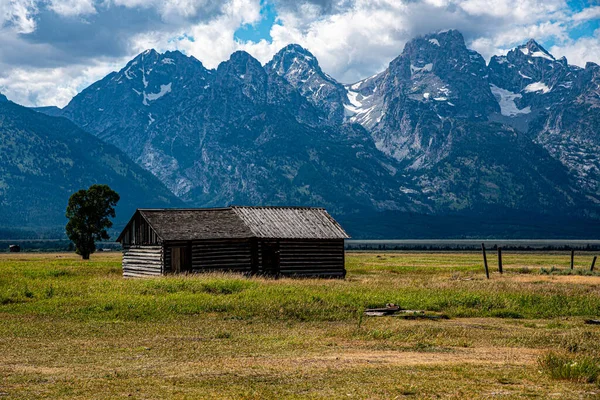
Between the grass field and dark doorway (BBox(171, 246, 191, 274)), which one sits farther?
dark doorway (BBox(171, 246, 191, 274))

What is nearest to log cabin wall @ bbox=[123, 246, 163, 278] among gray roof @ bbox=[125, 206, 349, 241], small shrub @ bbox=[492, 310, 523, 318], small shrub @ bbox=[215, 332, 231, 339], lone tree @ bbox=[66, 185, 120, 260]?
gray roof @ bbox=[125, 206, 349, 241]

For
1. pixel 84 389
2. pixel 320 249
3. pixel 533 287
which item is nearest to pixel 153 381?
pixel 84 389

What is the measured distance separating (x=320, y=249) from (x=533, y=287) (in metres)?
21.6

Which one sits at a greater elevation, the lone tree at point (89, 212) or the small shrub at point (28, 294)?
the lone tree at point (89, 212)

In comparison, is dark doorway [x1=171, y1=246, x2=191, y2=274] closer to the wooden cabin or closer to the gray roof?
the wooden cabin

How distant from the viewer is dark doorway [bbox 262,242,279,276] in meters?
58.1

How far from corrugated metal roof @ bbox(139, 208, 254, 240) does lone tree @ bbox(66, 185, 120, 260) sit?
35.1 m

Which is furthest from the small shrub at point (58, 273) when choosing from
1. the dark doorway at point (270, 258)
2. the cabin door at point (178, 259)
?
the dark doorway at point (270, 258)

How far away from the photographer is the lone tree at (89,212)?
92000 millimetres

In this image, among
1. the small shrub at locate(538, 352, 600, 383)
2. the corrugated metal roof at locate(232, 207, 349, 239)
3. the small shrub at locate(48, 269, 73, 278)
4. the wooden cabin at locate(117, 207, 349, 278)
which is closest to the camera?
the small shrub at locate(538, 352, 600, 383)

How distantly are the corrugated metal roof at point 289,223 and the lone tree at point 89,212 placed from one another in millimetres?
35896

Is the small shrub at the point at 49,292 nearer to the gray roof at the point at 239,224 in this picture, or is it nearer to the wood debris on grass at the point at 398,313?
the wood debris on grass at the point at 398,313

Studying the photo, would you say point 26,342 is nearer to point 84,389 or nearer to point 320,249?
point 84,389

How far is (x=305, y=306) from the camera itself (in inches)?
1294
